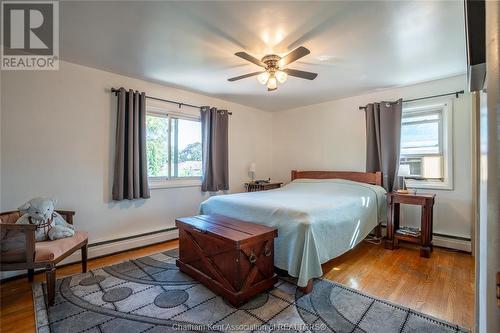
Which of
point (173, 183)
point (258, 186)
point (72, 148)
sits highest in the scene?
point (72, 148)

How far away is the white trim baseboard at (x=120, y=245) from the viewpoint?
113 inches

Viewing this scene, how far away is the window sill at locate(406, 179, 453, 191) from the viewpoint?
3367 millimetres

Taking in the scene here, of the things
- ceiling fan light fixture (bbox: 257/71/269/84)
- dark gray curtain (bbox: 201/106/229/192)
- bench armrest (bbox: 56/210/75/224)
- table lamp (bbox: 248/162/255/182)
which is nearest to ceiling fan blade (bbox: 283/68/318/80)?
ceiling fan light fixture (bbox: 257/71/269/84)

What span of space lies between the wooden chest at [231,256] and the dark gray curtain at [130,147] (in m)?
1.19

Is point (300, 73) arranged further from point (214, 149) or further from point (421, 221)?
point (421, 221)

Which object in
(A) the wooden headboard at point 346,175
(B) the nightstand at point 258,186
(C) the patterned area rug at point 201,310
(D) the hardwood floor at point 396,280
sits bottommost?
(D) the hardwood floor at point 396,280

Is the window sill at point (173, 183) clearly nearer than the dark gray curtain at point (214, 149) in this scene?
Yes

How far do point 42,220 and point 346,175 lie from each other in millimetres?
4078

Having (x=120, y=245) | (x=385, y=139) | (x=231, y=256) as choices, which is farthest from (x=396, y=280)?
(x=120, y=245)

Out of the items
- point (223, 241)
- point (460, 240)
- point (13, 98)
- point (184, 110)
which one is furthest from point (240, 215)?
point (460, 240)

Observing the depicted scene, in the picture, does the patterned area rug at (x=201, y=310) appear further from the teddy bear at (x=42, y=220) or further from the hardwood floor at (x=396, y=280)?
the teddy bear at (x=42, y=220)

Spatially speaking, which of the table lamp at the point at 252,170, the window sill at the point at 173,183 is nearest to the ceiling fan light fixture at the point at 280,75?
the window sill at the point at 173,183

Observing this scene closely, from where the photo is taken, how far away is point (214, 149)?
423cm

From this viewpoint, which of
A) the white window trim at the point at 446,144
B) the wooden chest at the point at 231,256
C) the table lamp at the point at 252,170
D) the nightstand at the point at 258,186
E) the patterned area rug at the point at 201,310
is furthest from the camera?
the table lamp at the point at 252,170
